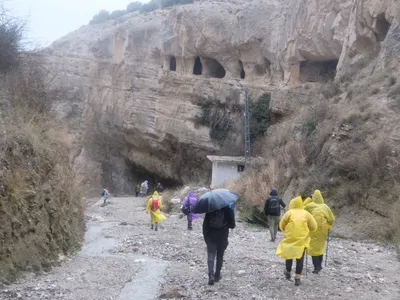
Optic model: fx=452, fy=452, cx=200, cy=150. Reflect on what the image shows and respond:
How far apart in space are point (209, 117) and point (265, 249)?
2228cm

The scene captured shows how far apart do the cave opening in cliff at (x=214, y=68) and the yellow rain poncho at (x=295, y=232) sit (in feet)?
92.6

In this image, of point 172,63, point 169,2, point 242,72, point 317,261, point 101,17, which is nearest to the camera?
point 317,261

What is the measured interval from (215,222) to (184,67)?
95.9ft

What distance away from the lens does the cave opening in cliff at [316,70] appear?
27.0 m

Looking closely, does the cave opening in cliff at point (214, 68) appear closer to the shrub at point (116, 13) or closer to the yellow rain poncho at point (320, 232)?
the yellow rain poncho at point (320, 232)

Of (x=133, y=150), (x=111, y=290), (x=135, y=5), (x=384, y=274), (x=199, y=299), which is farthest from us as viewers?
(x=135, y=5)

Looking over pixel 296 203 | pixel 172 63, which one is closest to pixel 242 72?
pixel 172 63

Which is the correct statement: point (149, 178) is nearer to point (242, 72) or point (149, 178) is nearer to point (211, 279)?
point (242, 72)

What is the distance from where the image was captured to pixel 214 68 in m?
34.6

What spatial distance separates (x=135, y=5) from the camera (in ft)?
212

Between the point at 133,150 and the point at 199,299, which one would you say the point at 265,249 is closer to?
the point at 199,299

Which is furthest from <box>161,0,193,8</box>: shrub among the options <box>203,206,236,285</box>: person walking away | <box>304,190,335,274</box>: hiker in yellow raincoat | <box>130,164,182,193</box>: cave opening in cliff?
<box>203,206,236,285</box>: person walking away

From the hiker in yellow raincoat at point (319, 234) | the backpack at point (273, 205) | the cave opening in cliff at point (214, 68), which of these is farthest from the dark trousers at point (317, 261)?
Result: the cave opening in cliff at point (214, 68)

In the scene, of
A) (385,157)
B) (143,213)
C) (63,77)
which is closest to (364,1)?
(385,157)
